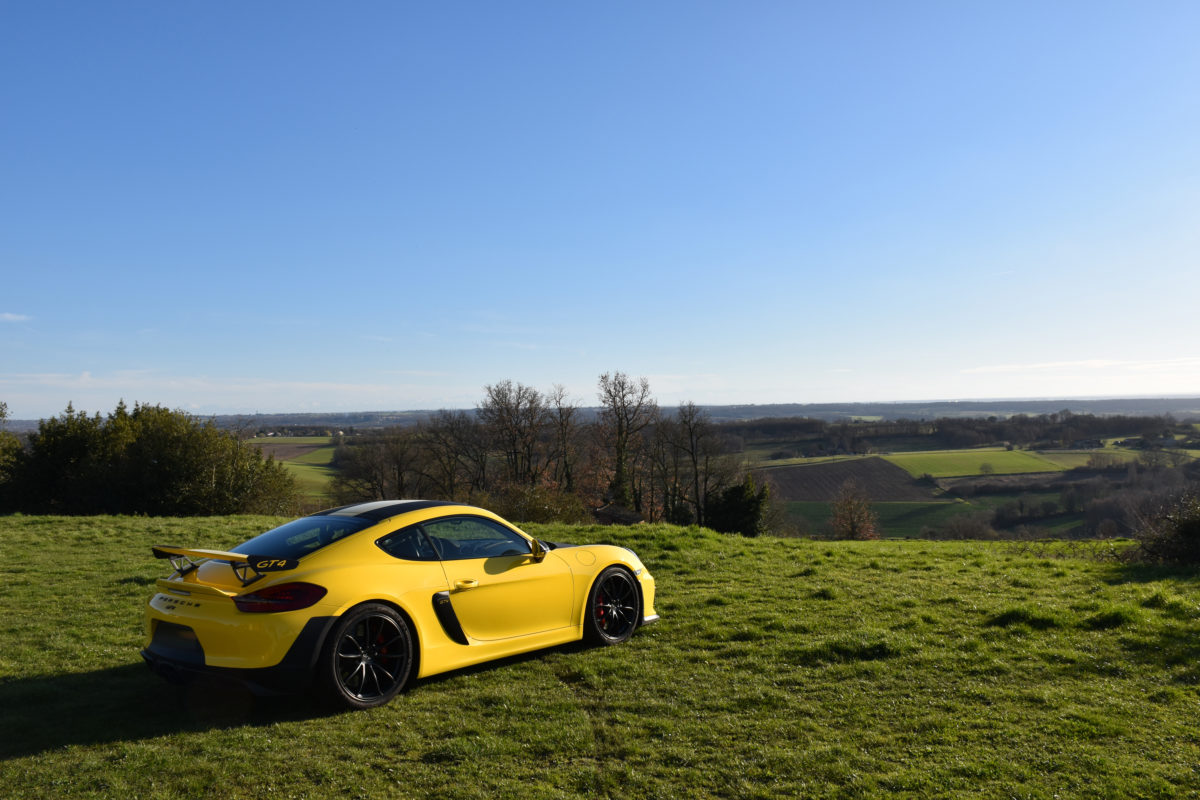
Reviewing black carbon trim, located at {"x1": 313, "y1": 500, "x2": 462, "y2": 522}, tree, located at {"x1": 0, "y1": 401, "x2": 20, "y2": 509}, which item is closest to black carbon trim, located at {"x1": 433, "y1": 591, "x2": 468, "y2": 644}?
black carbon trim, located at {"x1": 313, "y1": 500, "x2": 462, "y2": 522}

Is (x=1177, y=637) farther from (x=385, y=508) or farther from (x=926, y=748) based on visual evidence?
(x=385, y=508)

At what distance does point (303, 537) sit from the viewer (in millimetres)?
5750

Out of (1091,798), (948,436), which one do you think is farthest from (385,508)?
(948,436)

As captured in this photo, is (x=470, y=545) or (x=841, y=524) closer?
(x=470, y=545)

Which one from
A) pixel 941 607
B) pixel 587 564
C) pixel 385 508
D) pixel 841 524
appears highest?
pixel 385 508

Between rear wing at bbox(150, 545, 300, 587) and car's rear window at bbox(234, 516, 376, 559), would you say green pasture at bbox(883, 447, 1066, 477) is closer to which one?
car's rear window at bbox(234, 516, 376, 559)

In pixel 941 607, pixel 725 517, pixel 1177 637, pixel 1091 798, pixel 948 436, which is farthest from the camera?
pixel 948 436

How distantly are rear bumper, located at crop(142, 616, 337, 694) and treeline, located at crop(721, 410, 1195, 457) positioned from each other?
8751cm

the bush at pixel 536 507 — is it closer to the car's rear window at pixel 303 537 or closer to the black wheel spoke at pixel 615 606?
the black wheel spoke at pixel 615 606

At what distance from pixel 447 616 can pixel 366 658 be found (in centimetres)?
71

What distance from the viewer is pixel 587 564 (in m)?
6.94

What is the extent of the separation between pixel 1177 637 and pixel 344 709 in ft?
24.4

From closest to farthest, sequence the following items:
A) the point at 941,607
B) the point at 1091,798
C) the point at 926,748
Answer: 1. the point at 1091,798
2. the point at 926,748
3. the point at 941,607

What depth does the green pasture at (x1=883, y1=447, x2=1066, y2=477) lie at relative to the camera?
250 feet
